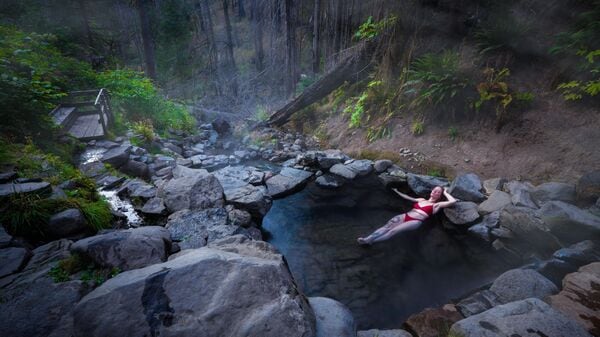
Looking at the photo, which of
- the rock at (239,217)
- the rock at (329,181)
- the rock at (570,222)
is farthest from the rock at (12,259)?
the rock at (570,222)

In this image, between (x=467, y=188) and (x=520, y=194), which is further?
(x=467, y=188)

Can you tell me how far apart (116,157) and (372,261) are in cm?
675

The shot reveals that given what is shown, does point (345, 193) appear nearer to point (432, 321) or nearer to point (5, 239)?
point (432, 321)

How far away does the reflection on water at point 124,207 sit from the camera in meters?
5.02

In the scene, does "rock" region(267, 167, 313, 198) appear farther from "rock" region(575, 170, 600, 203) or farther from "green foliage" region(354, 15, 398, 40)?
"green foliage" region(354, 15, 398, 40)

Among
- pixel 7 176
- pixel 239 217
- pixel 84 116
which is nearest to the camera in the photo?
pixel 7 176

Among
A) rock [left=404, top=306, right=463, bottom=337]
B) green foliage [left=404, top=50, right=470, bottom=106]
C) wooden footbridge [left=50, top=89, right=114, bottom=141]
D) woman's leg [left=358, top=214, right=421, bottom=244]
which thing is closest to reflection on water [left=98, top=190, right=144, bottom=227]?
wooden footbridge [left=50, top=89, right=114, bottom=141]

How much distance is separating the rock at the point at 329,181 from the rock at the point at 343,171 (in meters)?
0.18

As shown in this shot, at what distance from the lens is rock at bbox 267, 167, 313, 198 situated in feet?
24.3

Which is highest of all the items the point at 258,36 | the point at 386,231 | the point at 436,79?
the point at 258,36

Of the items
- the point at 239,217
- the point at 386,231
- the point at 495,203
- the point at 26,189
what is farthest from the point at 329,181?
the point at 26,189

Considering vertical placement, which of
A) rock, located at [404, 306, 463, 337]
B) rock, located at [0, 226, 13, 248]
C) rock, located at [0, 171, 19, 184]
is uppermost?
rock, located at [0, 171, 19, 184]

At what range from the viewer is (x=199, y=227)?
4.67 metres

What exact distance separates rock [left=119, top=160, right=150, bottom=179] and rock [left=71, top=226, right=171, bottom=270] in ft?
12.9
